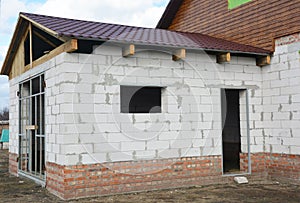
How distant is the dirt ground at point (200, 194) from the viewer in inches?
292

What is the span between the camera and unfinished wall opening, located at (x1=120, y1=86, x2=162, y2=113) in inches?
477

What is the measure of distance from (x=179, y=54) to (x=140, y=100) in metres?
4.45

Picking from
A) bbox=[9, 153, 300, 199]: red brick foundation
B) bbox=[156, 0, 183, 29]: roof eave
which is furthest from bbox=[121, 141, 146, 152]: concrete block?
bbox=[156, 0, 183, 29]: roof eave

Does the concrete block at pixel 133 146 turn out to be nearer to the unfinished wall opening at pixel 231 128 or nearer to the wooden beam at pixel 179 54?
the wooden beam at pixel 179 54

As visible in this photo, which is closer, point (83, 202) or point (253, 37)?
point (83, 202)

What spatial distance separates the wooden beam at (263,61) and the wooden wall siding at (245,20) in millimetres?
269

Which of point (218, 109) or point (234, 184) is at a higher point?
point (218, 109)

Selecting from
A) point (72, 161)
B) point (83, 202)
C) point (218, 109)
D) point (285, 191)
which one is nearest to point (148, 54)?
point (218, 109)

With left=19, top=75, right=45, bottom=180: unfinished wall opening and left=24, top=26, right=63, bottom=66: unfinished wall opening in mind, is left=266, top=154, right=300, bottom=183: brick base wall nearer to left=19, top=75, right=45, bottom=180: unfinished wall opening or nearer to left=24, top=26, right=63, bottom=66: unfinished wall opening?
left=19, top=75, right=45, bottom=180: unfinished wall opening

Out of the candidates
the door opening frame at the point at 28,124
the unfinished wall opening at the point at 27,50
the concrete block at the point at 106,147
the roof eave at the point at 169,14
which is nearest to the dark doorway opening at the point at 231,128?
the roof eave at the point at 169,14

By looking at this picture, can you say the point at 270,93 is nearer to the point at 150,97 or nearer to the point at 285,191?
the point at 285,191

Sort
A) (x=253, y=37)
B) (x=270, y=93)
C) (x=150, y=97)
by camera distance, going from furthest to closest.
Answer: (x=150, y=97)
(x=253, y=37)
(x=270, y=93)

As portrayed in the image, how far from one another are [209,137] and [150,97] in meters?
4.26

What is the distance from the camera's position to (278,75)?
31.3 ft
